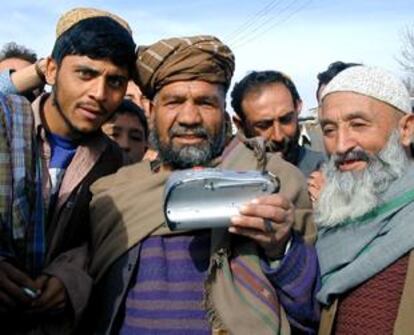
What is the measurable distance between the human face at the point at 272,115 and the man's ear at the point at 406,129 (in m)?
1.44

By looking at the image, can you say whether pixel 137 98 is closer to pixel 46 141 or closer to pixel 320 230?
pixel 46 141

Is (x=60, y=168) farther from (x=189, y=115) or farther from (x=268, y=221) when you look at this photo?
(x=268, y=221)

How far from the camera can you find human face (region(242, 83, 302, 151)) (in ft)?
13.6

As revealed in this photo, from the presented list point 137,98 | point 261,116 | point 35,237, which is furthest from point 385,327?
point 137,98

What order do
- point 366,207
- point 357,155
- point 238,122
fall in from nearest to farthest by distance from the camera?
point 366,207, point 357,155, point 238,122

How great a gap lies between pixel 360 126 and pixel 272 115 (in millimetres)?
1574

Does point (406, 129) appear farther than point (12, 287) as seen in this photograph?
Yes

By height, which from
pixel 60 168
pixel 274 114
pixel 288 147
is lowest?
pixel 288 147

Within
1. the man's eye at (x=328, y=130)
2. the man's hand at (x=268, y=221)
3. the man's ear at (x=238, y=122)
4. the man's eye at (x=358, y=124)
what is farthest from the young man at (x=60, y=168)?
the man's ear at (x=238, y=122)

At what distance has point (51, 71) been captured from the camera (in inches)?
116

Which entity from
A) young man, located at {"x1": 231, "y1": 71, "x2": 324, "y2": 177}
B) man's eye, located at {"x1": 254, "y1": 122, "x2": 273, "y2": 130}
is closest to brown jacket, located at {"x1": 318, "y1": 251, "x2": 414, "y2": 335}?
young man, located at {"x1": 231, "y1": 71, "x2": 324, "y2": 177}

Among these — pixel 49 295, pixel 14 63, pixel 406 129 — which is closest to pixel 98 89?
pixel 49 295

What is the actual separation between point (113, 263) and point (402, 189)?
42.9 inches

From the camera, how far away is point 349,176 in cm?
257
